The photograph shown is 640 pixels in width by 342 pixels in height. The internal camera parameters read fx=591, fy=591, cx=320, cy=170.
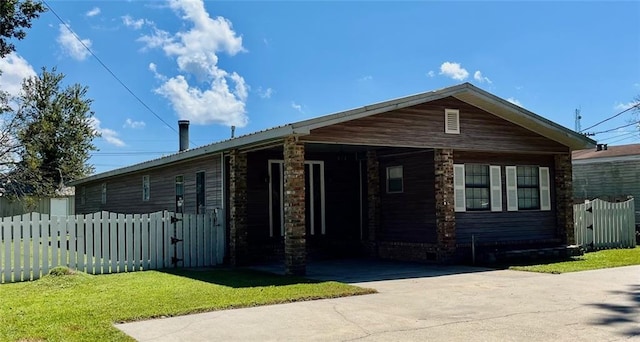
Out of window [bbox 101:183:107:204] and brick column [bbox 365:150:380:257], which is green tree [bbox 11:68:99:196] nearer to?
window [bbox 101:183:107:204]

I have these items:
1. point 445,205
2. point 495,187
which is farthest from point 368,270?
point 495,187

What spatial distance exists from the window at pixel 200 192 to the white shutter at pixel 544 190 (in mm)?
8953

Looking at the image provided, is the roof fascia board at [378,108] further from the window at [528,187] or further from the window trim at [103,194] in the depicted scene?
the window trim at [103,194]

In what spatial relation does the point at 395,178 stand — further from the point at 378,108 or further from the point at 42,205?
the point at 42,205

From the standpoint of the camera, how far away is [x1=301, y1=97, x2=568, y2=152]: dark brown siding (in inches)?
474

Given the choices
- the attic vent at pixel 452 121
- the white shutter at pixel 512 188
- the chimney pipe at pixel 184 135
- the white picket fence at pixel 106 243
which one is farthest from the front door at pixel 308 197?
the chimney pipe at pixel 184 135

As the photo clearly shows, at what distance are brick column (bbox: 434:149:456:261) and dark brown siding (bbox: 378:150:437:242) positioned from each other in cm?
27

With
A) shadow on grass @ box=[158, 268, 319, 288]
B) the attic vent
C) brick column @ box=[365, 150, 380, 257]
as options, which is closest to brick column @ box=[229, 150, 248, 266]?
shadow on grass @ box=[158, 268, 319, 288]

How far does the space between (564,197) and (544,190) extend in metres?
0.56

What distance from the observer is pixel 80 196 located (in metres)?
29.6

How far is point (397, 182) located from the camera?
1507 cm

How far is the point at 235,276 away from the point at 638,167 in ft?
63.7

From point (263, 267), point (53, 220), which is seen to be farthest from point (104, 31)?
point (263, 267)

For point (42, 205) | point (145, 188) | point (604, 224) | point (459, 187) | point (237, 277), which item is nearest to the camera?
point (237, 277)
